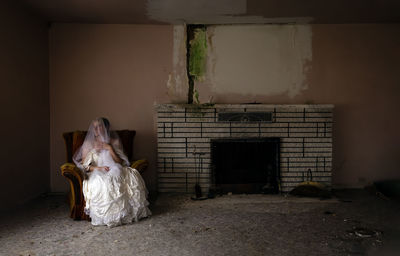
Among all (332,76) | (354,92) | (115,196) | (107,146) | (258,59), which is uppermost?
(258,59)

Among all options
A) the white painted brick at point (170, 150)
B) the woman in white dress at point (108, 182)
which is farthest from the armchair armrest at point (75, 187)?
the white painted brick at point (170, 150)

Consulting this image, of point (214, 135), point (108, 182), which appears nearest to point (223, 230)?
point (108, 182)

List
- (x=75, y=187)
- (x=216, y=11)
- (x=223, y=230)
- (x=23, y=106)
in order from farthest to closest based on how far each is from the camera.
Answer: (x=216, y=11) → (x=23, y=106) → (x=75, y=187) → (x=223, y=230)

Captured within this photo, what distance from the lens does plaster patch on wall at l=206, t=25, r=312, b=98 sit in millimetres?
4520

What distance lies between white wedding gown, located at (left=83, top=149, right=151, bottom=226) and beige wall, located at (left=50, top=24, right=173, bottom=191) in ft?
3.96

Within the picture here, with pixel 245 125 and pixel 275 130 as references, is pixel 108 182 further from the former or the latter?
pixel 275 130

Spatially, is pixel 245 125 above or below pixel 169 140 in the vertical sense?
above

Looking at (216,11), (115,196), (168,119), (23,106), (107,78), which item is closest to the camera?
(115,196)

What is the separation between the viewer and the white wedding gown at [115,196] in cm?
311

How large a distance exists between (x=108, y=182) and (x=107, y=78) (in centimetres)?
183

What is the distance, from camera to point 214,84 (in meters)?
4.55

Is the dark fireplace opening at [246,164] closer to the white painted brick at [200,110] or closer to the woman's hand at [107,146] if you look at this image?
the white painted brick at [200,110]

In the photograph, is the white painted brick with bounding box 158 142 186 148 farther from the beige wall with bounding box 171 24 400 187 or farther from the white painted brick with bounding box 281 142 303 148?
the white painted brick with bounding box 281 142 303 148

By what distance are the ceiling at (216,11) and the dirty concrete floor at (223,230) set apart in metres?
2.27
